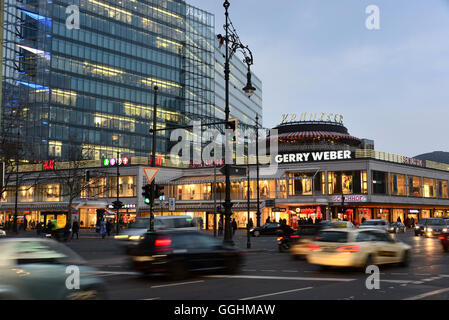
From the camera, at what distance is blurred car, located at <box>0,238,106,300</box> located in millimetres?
7418

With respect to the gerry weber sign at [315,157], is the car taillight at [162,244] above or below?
below

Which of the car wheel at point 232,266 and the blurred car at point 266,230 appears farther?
the blurred car at point 266,230

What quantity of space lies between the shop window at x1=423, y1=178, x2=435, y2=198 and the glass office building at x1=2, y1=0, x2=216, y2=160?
4433 centimetres

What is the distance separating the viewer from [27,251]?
8023mm

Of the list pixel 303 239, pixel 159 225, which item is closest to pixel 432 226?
pixel 303 239

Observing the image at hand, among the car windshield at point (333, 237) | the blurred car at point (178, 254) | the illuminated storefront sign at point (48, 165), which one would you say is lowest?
the blurred car at point (178, 254)

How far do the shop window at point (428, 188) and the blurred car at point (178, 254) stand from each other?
6360cm

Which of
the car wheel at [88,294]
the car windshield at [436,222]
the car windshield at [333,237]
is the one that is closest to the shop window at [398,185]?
the car windshield at [436,222]

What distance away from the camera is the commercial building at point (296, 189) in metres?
61.2

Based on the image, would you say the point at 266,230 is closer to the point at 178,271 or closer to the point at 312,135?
the point at 312,135

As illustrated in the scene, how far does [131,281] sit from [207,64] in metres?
101

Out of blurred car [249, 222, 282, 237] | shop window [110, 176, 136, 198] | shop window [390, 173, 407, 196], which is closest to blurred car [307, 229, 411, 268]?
blurred car [249, 222, 282, 237]

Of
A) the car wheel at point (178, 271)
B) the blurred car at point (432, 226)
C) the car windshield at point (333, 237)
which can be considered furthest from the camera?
the blurred car at point (432, 226)

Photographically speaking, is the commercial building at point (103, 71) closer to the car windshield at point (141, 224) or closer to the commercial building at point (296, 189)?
the commercial building at point (296, 189)
